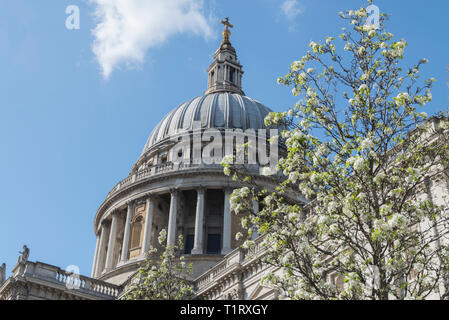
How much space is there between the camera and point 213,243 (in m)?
48.1

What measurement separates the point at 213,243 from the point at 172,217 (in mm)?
3827

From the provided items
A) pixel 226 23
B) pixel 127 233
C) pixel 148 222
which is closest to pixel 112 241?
pixel 127 233

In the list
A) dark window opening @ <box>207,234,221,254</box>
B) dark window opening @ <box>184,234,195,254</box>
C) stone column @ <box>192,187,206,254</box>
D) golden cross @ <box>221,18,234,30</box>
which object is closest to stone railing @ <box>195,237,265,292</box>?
stone column @ <box>192,187,206,254</box>

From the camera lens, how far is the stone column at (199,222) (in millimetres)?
45344

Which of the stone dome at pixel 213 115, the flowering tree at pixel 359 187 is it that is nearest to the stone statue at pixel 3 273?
the stone dome at pixel 213 115

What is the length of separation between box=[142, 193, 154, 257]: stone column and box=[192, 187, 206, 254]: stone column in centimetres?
388

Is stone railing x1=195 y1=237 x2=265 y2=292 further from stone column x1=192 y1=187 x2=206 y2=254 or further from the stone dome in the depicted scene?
the stone dome

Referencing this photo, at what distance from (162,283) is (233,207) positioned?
34.0 ft

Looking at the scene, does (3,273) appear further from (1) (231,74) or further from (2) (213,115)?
(1) (231,74)

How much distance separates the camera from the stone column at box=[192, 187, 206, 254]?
45.3 metres
